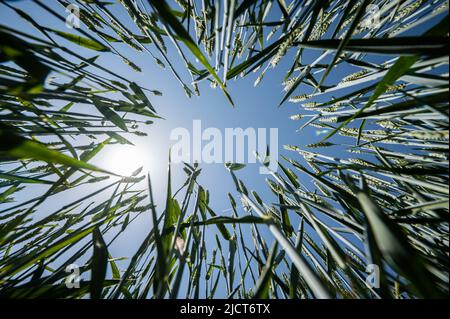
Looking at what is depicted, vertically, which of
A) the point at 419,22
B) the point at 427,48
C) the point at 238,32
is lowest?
the point at 427,48

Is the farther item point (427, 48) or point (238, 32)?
point (238, 32)

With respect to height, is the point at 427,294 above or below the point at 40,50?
below

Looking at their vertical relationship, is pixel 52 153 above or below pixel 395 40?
below
